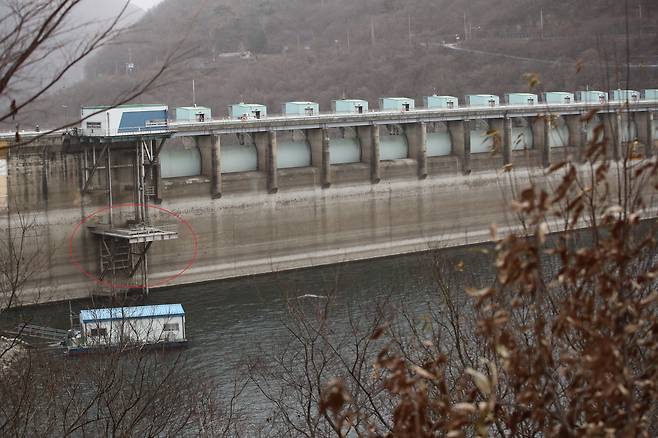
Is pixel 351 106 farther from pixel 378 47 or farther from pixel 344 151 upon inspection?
pixel 378 47

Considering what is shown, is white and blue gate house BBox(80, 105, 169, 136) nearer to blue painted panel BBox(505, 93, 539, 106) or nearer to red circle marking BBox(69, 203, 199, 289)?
red circle marking BBox(69, 203, 199, 289)

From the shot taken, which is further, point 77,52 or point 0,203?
point 0,203

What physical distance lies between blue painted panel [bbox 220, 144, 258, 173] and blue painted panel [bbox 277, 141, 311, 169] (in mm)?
1260

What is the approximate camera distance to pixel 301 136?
4291cm

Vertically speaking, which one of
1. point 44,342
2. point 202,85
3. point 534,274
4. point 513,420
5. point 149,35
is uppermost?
point 149,35

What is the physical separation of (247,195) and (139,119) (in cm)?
524

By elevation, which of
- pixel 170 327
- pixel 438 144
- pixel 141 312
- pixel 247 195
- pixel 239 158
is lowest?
pixel 170 327

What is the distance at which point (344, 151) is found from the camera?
142 feet

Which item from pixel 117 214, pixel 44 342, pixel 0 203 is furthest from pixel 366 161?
pixel 44 342

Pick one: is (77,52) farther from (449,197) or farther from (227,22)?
(227,22)

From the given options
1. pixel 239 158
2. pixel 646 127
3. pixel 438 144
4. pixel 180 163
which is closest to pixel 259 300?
pixel 180 163

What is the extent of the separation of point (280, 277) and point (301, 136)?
26.4ft

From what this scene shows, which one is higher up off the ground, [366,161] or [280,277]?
[366,161]

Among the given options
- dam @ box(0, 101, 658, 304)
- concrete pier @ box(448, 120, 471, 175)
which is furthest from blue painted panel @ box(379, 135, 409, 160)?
concrete pier @ box(448, 120, 471, 175)
